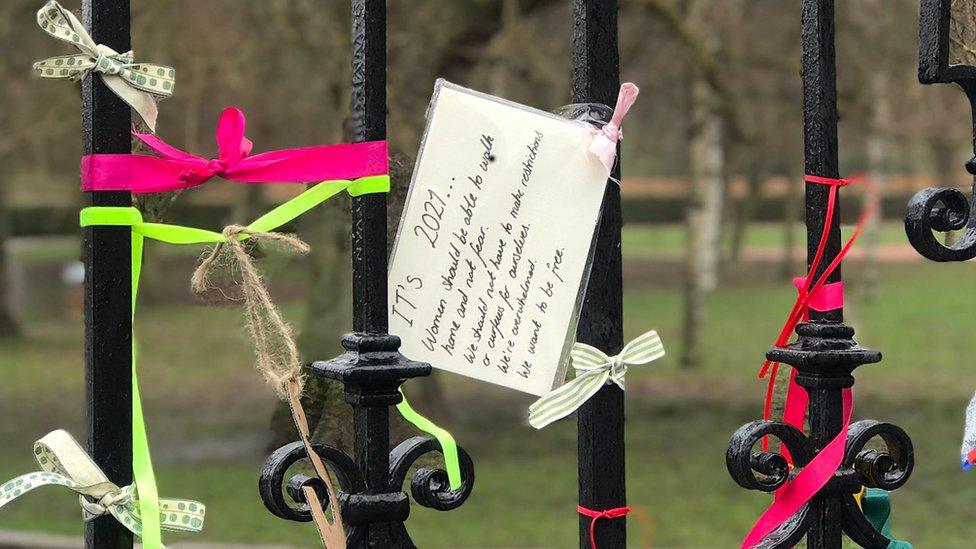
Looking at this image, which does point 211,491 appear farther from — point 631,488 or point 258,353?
point 258,353

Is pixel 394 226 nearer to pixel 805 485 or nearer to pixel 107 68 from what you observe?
pixel 107 68

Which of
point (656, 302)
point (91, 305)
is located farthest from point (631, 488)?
point (656, 302)

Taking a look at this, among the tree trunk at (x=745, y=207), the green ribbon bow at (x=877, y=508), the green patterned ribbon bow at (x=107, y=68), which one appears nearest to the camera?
the green patterned ribbon bow at (x=107, y=68)

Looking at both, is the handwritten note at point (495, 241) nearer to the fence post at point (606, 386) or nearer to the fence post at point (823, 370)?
the fence post at point (606, 386)

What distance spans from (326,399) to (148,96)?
454 millimetres

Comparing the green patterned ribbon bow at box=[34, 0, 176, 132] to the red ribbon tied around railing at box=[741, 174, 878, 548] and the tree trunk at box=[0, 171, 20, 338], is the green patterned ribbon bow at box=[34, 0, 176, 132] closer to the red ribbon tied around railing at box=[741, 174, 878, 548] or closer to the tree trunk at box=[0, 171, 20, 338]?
the red ribbon tied around railing at box=[741, 174, 878, 548]

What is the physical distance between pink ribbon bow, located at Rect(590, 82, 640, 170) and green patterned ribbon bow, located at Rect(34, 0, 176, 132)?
52cm

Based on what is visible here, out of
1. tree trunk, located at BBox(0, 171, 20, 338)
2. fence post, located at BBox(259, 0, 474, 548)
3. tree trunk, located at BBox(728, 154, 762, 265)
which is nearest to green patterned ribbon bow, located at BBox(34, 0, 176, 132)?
fence post, located at BBox(259, 0, 474, 548)

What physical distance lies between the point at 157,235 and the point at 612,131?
574 millimetres

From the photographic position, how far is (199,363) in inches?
645

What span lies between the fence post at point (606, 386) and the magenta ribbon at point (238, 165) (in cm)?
30

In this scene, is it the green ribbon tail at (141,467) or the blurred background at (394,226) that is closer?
the green ribbon tail at (141,467)

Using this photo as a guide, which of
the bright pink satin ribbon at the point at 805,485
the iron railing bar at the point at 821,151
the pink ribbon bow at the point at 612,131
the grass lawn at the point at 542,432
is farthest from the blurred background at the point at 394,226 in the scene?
the bright pink satin ribbon at the point at 805,485

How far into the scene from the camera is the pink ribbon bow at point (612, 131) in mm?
1575
